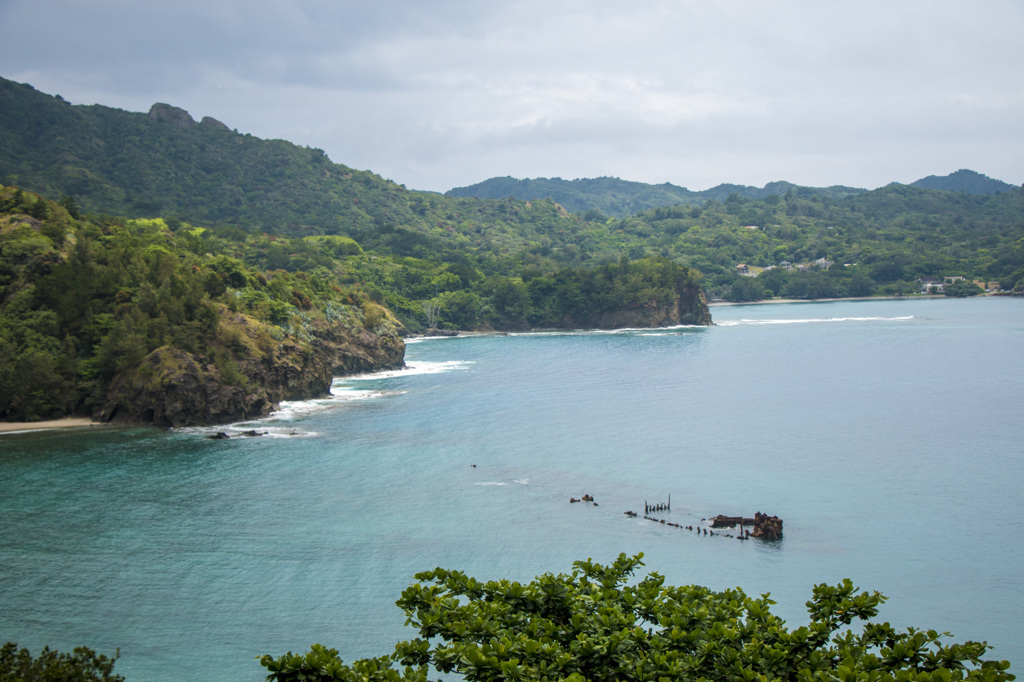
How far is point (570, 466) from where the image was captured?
4459 centimetres

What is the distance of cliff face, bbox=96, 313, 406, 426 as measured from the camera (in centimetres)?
5369

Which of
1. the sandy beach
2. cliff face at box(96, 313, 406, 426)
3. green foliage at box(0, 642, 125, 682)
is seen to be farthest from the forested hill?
green foliage at box(0, 642, 125, 682)

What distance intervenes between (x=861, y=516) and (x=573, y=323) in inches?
4083

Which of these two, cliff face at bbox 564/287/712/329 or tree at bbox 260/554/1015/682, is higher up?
cliff face at bbox 564/287/712/329

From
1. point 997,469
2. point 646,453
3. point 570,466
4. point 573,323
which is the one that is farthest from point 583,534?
point 573,323

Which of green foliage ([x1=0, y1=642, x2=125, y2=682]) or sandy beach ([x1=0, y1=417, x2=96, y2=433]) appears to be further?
sandy beach ([x1=0, y1=417, x2=96, y2=433])

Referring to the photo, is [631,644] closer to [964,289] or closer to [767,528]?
[767,528]

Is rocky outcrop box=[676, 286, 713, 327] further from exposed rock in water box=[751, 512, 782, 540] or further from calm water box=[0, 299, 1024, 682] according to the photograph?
exposed rock in water box=[751, 512, 782, 540]

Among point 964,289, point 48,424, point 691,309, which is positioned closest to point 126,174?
point 691,309

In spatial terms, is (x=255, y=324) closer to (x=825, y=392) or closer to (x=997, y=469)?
(x=825, y=392)

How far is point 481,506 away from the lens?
37.2 m

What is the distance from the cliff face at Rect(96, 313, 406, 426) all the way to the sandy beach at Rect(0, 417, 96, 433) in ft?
4.41

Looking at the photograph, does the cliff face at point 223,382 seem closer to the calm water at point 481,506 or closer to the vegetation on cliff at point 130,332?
the vegetation on cliff at point 130,332

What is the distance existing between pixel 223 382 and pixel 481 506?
27.5m
